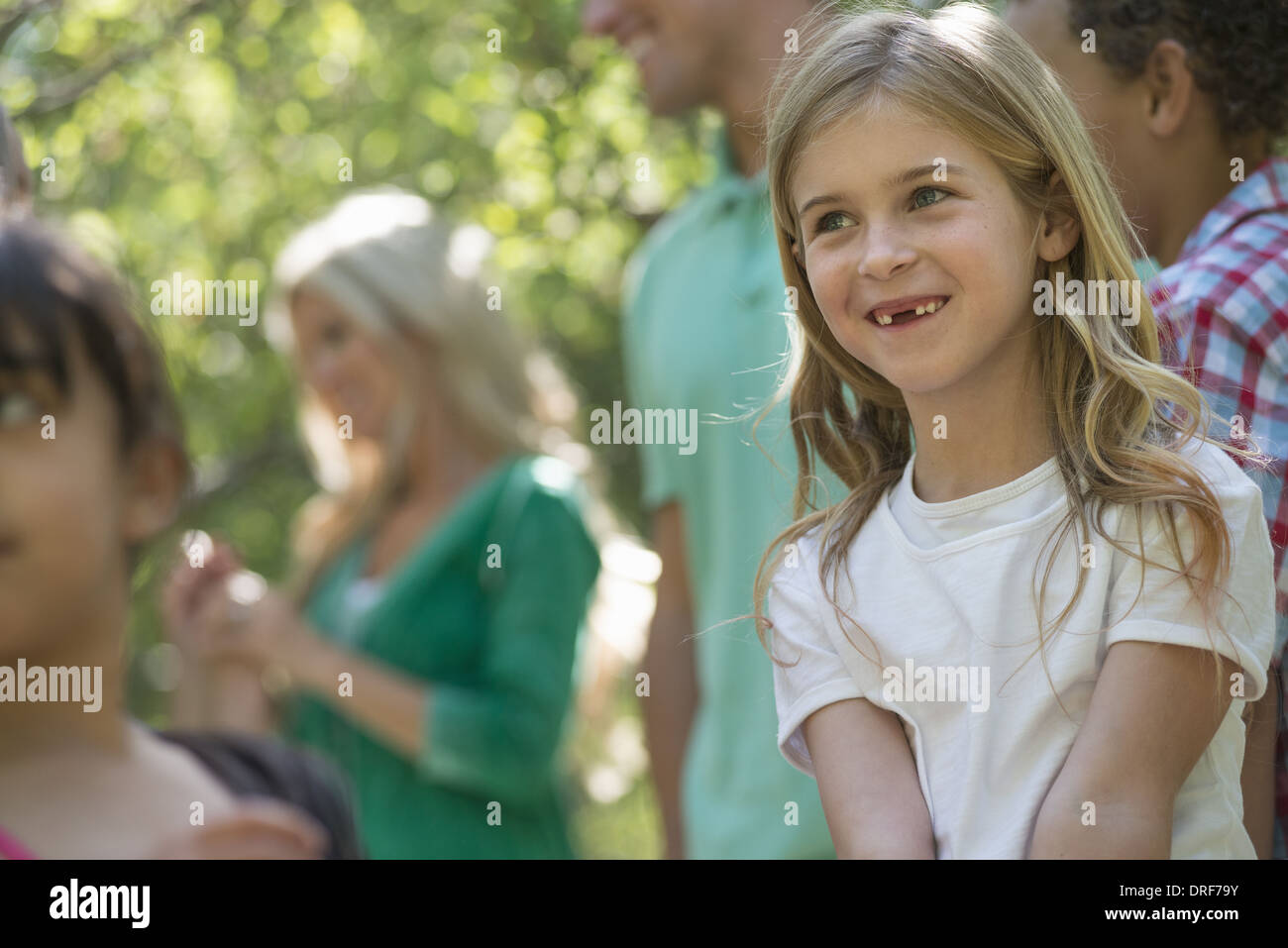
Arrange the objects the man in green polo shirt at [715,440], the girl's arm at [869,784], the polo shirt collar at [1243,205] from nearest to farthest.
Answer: the girl's arm at [869,784] < the polo shirt collar at [1243,205] < the man in green polo shirt at [715,440]

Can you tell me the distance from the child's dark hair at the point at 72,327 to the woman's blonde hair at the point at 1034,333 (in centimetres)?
61

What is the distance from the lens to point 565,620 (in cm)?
325

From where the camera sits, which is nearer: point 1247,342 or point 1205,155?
point 1247,342

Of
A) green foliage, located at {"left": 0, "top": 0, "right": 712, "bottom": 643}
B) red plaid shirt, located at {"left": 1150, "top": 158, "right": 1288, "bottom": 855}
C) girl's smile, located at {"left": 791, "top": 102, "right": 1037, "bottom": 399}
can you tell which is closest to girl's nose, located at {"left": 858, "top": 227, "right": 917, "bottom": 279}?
girl's smile, located at {"left": 791, "top": 102, "right": 1037, "bottom": 399}

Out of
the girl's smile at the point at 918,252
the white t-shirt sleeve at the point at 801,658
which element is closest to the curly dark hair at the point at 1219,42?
the girl's smile at the point at 918,252

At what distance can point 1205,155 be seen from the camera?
176 cm

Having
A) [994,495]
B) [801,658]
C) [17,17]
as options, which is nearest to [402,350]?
[17,17]

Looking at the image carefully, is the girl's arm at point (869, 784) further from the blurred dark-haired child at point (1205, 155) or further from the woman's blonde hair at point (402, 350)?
the woman's blonde hair at point (402, 350)

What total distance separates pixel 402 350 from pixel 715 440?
1.39 m

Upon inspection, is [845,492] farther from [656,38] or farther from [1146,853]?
[656,38]

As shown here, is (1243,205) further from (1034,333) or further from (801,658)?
(801,658)

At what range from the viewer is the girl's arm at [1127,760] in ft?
4.42
